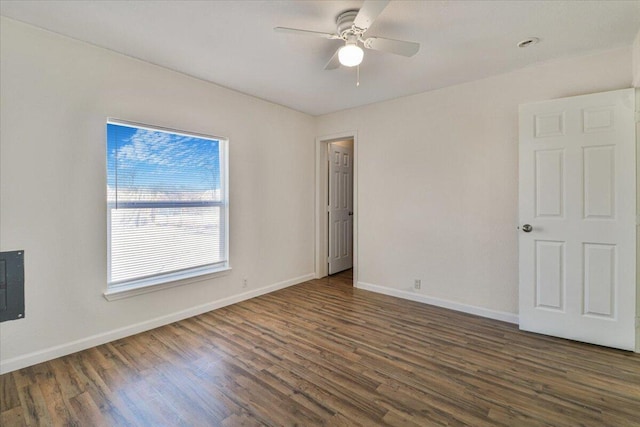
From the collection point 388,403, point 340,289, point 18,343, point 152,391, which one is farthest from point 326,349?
point 18,343

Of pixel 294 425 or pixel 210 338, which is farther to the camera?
pixel 210 338

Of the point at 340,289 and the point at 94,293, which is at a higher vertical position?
the point at 94,293

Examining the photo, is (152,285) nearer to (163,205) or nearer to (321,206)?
(163,205)

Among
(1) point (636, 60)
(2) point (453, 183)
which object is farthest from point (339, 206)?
(1) point (636, 60)

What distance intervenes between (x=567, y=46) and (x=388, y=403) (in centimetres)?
318

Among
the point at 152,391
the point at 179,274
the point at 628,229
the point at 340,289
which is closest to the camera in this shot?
the point at 152,391

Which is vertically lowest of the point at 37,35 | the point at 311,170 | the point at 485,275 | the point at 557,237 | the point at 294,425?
the point at 294,425

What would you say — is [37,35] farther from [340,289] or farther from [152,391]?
[340,289]

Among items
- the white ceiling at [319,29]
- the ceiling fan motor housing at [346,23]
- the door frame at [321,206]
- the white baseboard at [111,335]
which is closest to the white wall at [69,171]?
the white baseboard at [111,335]

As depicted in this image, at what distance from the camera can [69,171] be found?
7.78ft

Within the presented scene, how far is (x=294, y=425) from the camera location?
1.63m

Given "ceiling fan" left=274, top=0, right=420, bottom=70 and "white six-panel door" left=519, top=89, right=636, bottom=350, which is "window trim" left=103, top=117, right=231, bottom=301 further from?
"white six-panel door" left=519, top=89, right=636, bottom=350

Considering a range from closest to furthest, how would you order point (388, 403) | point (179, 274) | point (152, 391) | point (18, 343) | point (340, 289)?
point (388, 403)
point (152, 391)
point (18, 343)
point (179, 274)
point (340, 289)

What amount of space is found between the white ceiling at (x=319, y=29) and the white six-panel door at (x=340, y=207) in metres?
1.88
